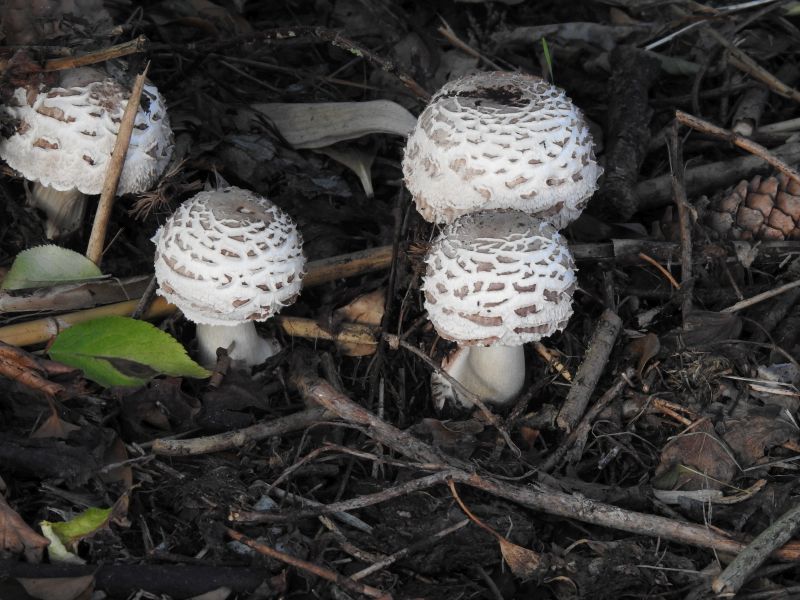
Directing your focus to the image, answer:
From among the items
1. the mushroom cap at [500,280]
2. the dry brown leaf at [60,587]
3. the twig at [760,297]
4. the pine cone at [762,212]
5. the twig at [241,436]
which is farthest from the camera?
the pine cone at [762,212]

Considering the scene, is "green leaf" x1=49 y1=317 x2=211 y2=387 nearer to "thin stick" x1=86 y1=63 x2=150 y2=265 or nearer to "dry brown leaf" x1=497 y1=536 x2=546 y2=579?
"thin stick" x1=86 y1=63 x2=150 y2=265

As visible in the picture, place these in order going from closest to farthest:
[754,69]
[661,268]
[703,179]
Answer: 1. [661,268]
2. [703,179]
3. [754,69]

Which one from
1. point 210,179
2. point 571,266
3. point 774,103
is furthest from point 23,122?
point 774,103

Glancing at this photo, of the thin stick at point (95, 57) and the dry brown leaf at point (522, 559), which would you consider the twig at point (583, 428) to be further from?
the thin stick at point (95, 57)

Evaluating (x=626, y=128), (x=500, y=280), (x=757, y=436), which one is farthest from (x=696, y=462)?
(x=626, y=128)

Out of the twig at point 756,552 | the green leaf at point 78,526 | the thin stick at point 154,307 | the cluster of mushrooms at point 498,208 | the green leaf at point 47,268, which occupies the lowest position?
the green leaf at point 78,526

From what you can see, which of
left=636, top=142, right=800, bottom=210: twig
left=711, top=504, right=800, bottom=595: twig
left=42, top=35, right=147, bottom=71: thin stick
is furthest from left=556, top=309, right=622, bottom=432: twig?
left=42, top=35, right=147, bottom=71: thin stick

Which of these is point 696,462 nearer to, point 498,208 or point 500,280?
point 500,280

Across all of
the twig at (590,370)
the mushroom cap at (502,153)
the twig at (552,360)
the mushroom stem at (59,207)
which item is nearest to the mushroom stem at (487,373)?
the twig at (552,360)
